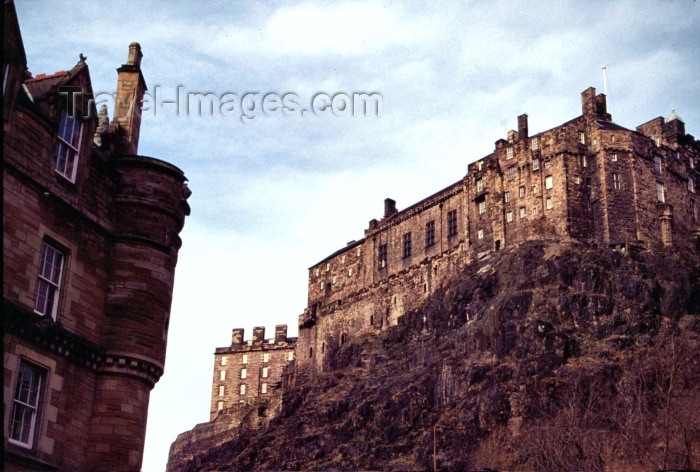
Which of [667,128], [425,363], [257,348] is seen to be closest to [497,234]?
[425,363]

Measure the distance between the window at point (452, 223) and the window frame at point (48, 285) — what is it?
49965mm

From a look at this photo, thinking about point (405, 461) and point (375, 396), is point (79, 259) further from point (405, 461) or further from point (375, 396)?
point (375, 396)

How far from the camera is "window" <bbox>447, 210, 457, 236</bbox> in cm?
7022

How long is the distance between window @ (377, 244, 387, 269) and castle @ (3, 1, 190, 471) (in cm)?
5140

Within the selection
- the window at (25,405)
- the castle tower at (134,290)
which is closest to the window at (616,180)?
the castle tower at (134,290)

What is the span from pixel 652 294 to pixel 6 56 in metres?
47.7

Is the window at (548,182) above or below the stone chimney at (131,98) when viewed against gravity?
above

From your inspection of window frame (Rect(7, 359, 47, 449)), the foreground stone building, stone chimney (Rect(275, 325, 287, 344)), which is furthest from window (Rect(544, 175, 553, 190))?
window frame (Rect(7, 359, 47, 449))

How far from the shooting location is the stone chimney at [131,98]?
25266mm

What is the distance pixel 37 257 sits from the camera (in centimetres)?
2102

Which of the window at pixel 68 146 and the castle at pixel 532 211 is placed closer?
the window at pixel 68 146

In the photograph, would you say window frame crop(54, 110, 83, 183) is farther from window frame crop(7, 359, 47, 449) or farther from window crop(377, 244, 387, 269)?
window crop(377, 244, 387, 269)

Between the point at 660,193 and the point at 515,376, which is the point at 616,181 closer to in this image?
the point at 660,193

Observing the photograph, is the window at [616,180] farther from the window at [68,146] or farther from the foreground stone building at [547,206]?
the window at [68,146]
